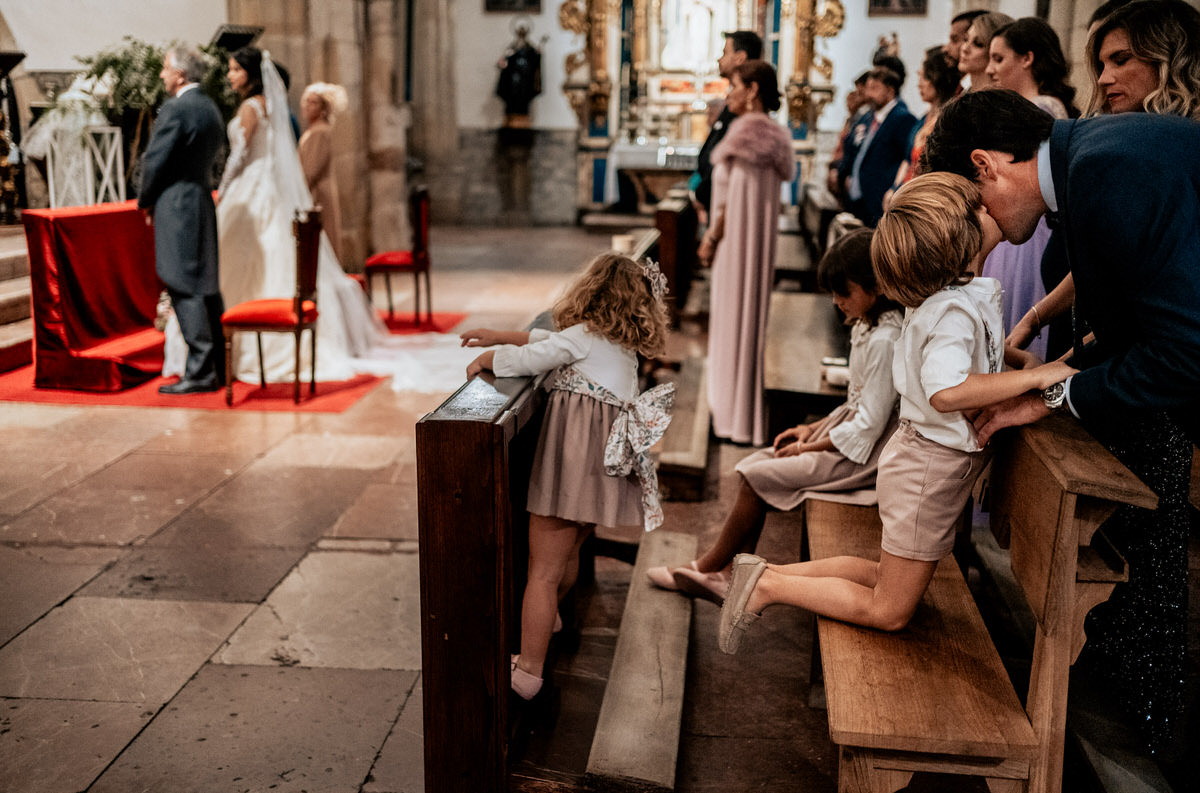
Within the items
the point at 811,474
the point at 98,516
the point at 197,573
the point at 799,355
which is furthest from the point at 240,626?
the point at 799,355

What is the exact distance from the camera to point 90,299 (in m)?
6.12

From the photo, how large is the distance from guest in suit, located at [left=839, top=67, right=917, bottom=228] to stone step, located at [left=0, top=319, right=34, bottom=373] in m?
4.73

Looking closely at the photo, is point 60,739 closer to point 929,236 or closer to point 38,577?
point 38,577

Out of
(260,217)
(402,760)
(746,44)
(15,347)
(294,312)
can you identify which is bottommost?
(402,760)

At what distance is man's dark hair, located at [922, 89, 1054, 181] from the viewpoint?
2006mm

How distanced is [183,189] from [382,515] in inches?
100

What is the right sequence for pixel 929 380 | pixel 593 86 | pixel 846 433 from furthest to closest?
pixel 593 86 → pixel 846 433 → pixel 929 380

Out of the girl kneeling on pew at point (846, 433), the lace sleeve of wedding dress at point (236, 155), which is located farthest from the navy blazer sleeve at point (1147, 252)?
the lace sleeve of wedding dress at point (236, 155)

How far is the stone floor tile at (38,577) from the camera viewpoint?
3375 millimetres

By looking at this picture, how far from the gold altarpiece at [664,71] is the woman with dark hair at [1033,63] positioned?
455 inches

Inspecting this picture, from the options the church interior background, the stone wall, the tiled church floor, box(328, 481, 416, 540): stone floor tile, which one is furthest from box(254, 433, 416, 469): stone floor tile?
the stone wall

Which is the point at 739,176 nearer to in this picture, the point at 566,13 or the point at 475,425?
the point at 475,425

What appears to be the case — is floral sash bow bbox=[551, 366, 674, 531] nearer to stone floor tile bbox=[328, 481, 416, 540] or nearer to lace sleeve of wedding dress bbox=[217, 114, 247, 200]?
stone floor tile bbox=[328, 481, 416, 540]

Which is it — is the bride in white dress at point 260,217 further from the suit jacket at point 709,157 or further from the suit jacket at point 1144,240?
the suit jacket at point 1144,240
